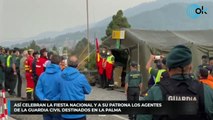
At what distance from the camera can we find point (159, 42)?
16.4m

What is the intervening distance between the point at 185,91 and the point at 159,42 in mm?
13684

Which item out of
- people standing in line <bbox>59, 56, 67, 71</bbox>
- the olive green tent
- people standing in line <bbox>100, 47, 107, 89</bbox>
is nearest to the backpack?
people standing in line <bbox>59, 56, 67, 71</bbox>

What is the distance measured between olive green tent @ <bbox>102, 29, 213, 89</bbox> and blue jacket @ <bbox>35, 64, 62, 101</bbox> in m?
9.11

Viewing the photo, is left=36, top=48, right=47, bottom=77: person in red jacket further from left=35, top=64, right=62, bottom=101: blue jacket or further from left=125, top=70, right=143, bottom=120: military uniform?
left=35, top=64, right=62, bottom=101: blue jacket

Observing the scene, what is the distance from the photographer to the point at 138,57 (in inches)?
627

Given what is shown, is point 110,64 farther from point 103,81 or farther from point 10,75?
point 10,75

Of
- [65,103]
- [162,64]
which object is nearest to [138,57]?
[162,64]

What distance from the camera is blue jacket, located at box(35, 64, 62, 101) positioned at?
21.7 ft

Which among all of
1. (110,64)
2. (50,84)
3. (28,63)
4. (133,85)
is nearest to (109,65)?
(110,64)

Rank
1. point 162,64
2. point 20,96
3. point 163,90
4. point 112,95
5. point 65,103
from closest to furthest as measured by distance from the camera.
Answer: point 163,90, point 65,103, point 162,64, point 20,96, point 112,95

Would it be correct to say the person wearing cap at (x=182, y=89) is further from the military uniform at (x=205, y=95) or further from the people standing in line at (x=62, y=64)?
the people standing in line at (x=62, y=64)

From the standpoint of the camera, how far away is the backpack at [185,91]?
2.83m

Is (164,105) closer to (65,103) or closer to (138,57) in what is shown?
(65,103)

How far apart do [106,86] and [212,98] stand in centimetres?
1606
